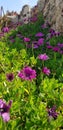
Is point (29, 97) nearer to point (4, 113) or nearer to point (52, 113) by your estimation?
point (52, 113)

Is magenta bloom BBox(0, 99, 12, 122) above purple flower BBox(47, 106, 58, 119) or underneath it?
above

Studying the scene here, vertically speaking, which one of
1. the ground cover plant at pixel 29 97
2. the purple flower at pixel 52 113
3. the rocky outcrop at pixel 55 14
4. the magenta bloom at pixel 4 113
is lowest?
the purple flower at pixel 52 113

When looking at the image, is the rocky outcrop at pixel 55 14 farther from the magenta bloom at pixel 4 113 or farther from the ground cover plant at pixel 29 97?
the magenta bloom at pixel 4 113

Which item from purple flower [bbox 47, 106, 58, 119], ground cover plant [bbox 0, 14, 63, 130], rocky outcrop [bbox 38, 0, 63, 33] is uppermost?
rocky outcrop [bbox 38, 0, 63, 33]

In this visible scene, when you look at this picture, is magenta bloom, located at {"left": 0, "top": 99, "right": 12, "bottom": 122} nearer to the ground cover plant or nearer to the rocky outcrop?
the ground cover plant

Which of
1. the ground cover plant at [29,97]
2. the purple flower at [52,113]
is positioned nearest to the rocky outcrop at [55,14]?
the ground cover plant at [29,97]

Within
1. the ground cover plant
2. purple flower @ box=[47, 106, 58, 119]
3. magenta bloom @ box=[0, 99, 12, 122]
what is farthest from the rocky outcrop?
magenta bloom @ box=[0, 99, 12, 122]

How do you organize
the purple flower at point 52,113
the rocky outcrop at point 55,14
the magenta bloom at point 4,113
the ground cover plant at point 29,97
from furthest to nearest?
1. the rocky outcrop at point 55,14
2. the purple flower at point 52,113
3. the ground cover plant at point 29,97
4. the magenta bloom at point 4,113

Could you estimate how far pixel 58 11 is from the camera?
12.0 m

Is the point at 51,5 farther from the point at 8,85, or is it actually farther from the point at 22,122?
the point at 22,122

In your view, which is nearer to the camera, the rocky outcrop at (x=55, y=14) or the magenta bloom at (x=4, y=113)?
the magenta bloom at (x=4, y=113)

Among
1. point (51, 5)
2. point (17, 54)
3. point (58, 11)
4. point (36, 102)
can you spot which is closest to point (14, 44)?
point (17, 54)

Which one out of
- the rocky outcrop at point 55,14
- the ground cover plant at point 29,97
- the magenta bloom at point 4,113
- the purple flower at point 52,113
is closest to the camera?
the magenta bloom at point 4,113

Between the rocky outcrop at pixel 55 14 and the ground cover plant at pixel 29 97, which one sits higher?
the rocky outcrop at pixel 55 14
